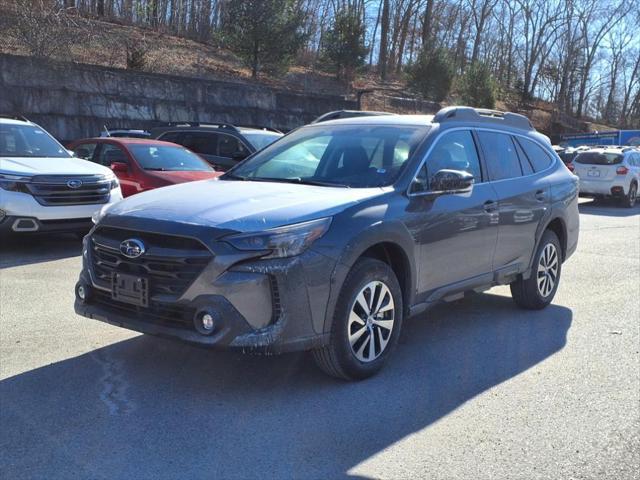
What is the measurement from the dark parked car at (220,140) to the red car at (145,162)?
1459 millimetres

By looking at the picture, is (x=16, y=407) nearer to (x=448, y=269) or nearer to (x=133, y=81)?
(x=448, y=269)

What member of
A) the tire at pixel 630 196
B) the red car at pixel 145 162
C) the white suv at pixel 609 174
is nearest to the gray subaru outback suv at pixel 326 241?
the red car at pixel 145 162

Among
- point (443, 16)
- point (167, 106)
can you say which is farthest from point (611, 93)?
point (167, 106)

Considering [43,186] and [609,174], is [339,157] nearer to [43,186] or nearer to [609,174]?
[43,186]

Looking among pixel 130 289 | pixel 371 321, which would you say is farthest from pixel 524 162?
pixel 130 289

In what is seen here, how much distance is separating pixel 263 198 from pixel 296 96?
67.3ft

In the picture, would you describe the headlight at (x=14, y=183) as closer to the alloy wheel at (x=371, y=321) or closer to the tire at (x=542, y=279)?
the alloy wheel at (x=371, y=321)

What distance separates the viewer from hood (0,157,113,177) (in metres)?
8.54

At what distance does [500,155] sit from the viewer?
604cm

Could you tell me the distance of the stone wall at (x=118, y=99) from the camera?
18.0 meters

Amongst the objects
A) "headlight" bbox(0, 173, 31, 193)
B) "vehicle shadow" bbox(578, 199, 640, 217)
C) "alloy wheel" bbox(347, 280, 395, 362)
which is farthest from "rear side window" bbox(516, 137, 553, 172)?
"vehicle shadow" bbox(578, 199, 640, 217)

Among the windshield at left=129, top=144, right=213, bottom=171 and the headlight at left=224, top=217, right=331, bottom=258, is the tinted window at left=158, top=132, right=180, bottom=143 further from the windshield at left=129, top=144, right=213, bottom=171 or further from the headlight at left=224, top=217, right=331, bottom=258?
the headlight at left=224, top=217, right=331, bottom=258

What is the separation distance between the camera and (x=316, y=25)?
42469mm

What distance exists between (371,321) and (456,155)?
178 centimetres
